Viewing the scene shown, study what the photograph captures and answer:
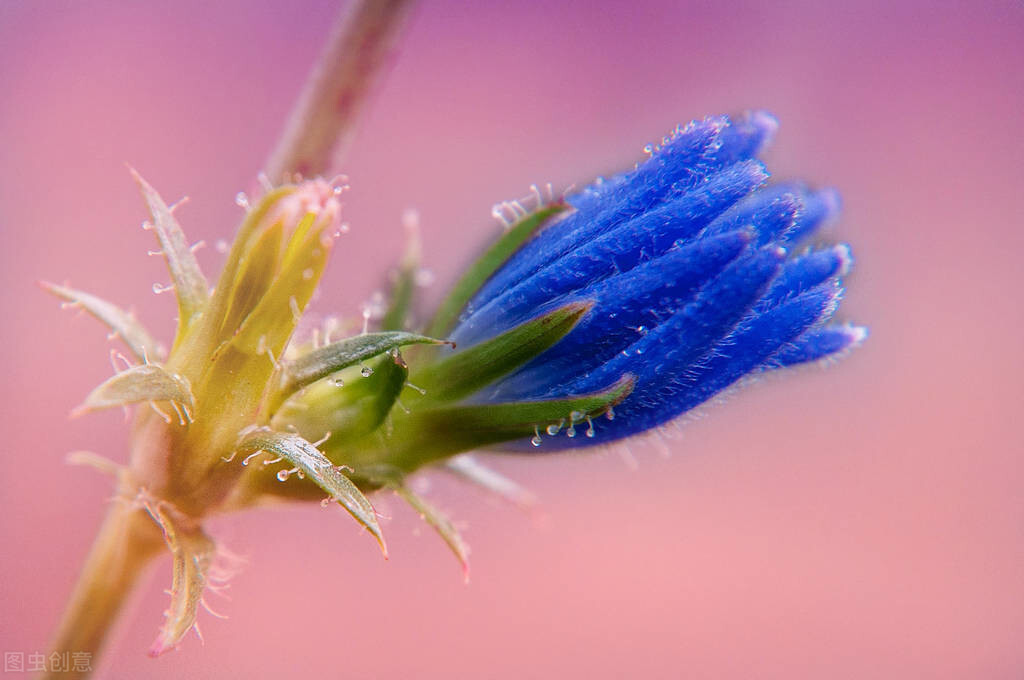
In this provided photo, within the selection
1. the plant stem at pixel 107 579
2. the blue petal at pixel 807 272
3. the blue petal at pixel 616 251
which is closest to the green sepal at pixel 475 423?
the blue petal at pixel 616 251

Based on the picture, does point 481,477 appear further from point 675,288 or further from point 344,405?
point 675,288

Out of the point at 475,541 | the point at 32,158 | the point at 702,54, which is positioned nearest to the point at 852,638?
the point at 475,541

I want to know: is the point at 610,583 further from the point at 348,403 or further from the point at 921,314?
the point at 348,403

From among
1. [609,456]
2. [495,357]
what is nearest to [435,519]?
[495,357]

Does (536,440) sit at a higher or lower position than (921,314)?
lower

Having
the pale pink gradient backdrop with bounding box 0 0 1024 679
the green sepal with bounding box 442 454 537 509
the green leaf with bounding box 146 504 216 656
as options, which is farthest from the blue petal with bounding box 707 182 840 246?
the pale pink gradient backdrop with bounding box 0 0 1024 679

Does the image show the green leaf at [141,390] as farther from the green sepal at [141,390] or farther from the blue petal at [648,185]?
the blue petal at [648,185]

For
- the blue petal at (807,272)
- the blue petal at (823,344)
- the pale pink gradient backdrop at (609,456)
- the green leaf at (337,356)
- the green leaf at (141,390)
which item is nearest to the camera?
the green leaf at (141,390)
